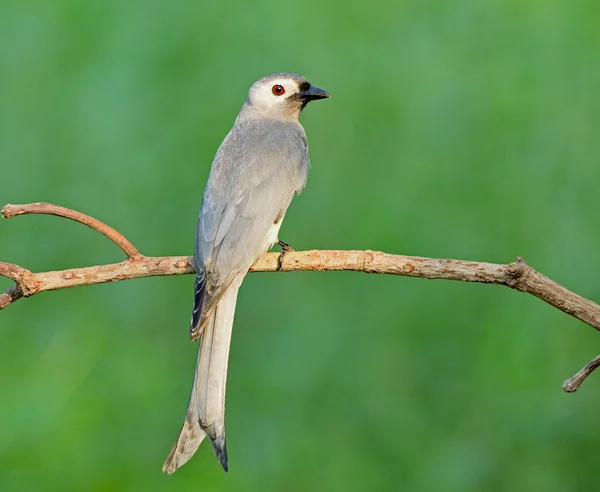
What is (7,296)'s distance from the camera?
10.7 feet

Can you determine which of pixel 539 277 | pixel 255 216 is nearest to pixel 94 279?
pixel 255 216

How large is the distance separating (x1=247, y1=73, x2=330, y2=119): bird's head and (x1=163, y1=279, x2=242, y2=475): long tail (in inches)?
61.2

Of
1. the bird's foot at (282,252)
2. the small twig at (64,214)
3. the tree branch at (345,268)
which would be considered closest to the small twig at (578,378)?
the tree branch at (345,268)

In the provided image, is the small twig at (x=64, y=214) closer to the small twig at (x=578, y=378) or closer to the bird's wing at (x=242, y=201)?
the bird's wing at (x=242, y=201)

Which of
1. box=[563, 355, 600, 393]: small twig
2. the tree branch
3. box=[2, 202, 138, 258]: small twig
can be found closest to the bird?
the tree branch

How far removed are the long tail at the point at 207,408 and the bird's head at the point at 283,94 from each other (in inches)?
61.2

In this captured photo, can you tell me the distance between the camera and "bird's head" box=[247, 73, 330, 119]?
4.65m

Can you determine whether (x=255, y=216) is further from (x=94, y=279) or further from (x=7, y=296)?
(x=7, y=296)

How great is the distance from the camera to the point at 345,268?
337cm

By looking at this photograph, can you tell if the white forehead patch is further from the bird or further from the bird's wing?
the bird's wing

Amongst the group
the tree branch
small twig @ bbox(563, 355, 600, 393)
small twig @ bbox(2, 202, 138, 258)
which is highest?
small twig @ bbox(2, 202, 138, 258)

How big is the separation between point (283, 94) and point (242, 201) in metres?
0.98

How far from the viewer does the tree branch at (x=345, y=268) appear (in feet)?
10.1

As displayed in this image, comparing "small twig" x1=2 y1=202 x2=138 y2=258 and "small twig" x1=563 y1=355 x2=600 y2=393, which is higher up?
"small twig" x1=2 y1=202 x2=138 y2=258
